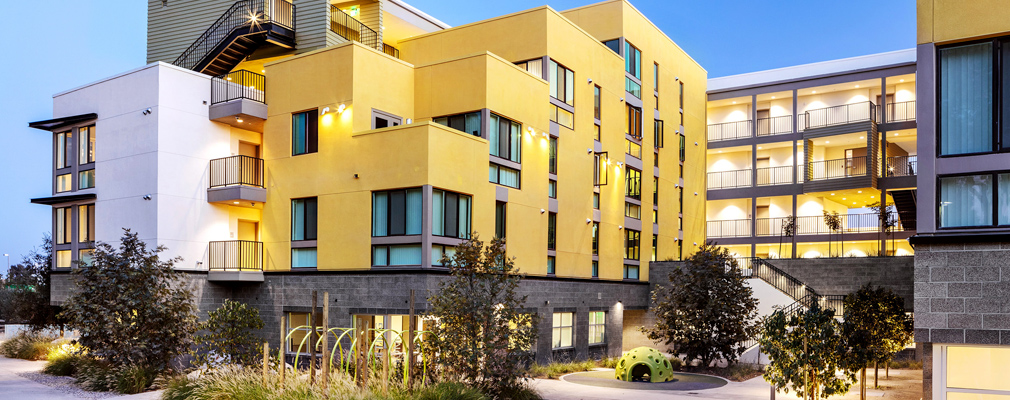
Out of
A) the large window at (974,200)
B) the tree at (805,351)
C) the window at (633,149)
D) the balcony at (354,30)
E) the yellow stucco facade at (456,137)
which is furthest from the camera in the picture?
the window at (633,149)

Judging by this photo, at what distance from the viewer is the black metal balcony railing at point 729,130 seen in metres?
43.9

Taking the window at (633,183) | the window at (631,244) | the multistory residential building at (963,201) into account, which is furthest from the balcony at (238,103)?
the multistory residential building at (963,201)

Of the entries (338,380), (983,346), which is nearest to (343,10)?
(338,380)

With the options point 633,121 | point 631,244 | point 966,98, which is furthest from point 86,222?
point 966,98

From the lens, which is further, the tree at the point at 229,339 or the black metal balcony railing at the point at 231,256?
the black metal balcony railing at the point at 231,256

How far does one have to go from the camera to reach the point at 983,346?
12977 mm

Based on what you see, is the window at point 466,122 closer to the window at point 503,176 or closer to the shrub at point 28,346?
the window at point 503,176

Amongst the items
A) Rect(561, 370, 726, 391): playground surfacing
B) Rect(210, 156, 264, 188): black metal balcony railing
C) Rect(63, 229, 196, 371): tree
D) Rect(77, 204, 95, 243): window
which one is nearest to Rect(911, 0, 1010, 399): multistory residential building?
Rect(561, 370, 726, 391): playground surfacing

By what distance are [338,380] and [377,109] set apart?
39.1 ft

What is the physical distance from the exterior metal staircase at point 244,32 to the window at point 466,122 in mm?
6985

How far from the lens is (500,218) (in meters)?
25.5

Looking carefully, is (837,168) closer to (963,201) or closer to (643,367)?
(643,367)

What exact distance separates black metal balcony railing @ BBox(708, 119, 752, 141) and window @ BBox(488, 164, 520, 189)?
21530mm

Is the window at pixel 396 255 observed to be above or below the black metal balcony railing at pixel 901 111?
below
